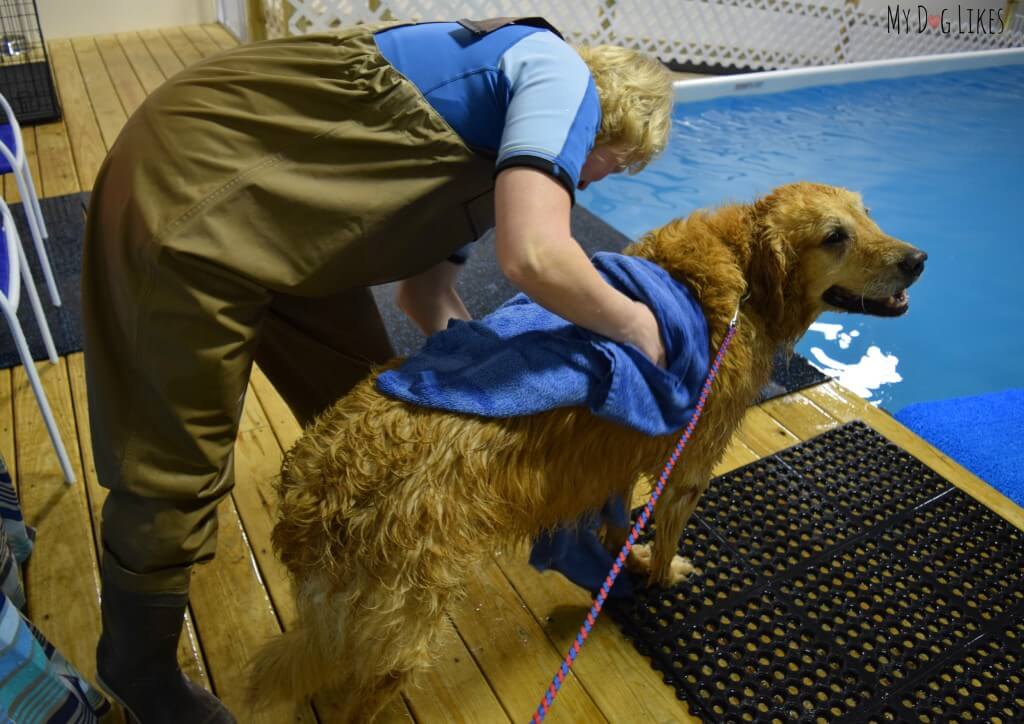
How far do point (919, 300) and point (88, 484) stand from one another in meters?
3.94

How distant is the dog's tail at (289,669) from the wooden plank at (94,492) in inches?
12.4

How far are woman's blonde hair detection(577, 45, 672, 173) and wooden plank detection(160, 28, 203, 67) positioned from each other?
4.92m

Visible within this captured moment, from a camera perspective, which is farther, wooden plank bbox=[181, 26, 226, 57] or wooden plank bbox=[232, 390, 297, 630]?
wooden plank bbox=[181, 26, 226, 57]

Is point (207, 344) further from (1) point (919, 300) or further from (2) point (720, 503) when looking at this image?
(1) point (919, 300)

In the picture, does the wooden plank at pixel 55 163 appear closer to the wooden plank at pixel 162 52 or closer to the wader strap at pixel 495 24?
the wooden plank at pixel 162 52

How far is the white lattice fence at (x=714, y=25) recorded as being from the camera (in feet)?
18.6

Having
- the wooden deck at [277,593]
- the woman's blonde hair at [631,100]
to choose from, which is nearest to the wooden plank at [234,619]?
the wooden deck at [277,593]

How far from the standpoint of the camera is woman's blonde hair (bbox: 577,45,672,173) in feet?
4.22

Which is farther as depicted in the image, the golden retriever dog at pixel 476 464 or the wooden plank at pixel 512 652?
the wooden plank at pixel 512 652

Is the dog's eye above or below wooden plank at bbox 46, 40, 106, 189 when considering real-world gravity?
above

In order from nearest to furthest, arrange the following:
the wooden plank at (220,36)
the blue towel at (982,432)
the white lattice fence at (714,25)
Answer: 1. the blue towel at (982,432)
2. the white lattice fence at (714,25)
3. the wooden plank at (220,36)

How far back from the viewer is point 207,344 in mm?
1176

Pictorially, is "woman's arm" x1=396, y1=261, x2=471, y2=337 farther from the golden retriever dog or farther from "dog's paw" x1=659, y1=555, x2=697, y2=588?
"dog's paw" x1=659, y1=555, x2=697, y2=588

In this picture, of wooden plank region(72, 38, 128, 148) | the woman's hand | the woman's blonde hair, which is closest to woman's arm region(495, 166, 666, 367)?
the woman's hand
